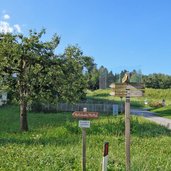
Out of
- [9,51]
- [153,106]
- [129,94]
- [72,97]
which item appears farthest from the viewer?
[153,106]

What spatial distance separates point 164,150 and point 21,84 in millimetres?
10364

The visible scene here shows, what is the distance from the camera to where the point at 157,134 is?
18.7 meters

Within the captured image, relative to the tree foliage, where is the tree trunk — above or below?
below

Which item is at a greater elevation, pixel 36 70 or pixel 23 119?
pixel 36 70

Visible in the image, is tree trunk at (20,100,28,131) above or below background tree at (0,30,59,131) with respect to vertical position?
below

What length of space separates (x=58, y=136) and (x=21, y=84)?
203 inches

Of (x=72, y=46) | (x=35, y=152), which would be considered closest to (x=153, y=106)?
(x=72, y=46)

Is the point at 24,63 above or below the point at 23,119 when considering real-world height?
above

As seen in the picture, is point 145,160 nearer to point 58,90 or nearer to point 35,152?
point 35,152

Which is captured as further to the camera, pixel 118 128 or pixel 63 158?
pixel 118 128

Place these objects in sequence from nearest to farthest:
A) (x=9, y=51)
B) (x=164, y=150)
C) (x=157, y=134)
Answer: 1. (x=164, y=150)
2. (x=157, y=134)
3. (x=9, y=51)

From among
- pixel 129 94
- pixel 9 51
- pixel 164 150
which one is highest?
pixel 9 51

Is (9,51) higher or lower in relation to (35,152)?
higher

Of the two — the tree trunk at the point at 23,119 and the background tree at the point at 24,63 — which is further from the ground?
the background tree at the point at 24,63
